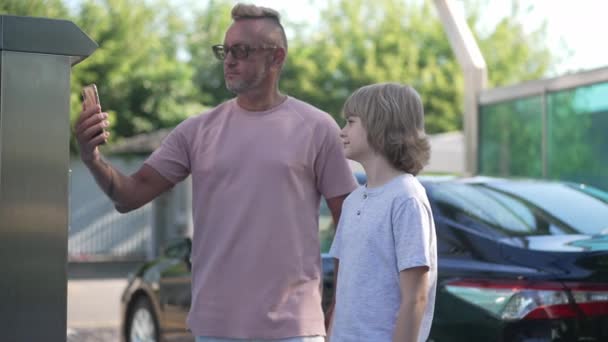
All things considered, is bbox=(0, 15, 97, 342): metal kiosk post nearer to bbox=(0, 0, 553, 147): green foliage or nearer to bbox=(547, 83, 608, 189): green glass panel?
bbox=(547, 83, 608, 189): green glass panel

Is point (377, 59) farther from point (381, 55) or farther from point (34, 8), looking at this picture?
point (34, 8)

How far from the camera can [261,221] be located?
3.50m

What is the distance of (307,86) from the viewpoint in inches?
1412

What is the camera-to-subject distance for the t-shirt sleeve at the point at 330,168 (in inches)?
144

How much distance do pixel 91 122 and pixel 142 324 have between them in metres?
4.55

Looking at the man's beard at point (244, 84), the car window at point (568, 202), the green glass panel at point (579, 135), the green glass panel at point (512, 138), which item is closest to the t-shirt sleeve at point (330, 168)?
the man's beard at point (244, 84)

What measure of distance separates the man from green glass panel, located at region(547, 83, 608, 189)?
669 centimetres

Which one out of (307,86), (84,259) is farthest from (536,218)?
(307,86)

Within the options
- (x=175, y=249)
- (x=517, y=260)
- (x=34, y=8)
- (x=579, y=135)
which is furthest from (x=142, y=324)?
(x=34, y=8)

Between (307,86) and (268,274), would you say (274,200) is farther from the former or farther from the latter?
(307,86)

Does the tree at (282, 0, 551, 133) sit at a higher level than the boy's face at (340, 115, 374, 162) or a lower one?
higher

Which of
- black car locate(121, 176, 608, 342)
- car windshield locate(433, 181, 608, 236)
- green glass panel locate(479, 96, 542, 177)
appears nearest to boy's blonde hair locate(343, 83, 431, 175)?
black car locate(121, 176, 608, 342)

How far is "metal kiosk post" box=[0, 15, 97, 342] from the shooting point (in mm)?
2689

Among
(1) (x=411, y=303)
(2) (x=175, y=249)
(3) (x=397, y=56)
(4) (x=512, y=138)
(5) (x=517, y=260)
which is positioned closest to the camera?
(1) (x=411, y=303)
